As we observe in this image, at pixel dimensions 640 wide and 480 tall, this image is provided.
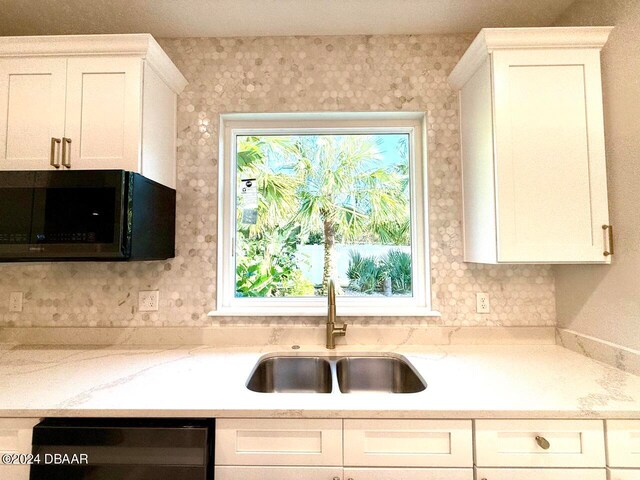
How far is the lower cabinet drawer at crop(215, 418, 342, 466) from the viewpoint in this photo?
100 cm

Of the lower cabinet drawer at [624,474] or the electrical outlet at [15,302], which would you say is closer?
the lower cabinet drawer at [624,474]

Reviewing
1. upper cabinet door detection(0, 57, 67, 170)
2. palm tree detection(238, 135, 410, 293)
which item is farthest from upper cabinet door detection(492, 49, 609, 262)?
upper cabinet door detection(0, 57, 67, 170)

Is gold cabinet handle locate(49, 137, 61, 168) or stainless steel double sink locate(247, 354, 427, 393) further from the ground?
gold cabinet handle locate(49, 137, 61, 168)

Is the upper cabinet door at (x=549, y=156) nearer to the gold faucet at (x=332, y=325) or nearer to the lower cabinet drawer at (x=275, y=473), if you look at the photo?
the gold faucet at (x=332, y=325)

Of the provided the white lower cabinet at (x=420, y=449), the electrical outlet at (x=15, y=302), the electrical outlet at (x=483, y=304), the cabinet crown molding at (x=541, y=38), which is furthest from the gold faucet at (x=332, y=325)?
the electrical outlet at (x=15, y=302)

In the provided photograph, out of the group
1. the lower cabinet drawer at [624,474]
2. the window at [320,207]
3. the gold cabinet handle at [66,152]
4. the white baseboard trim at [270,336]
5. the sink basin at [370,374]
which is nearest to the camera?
the lower cabinet drawer at [624,474]

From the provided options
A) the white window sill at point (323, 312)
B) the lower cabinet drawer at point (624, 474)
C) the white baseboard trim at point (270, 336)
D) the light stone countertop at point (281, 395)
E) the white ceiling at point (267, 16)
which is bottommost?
the lower cabinet drawer at point (624, 474)

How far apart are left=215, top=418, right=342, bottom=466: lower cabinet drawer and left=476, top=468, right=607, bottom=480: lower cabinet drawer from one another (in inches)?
18.2

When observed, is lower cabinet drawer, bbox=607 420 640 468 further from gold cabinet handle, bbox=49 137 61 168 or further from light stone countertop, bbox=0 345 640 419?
gold cabinet handle, bbox=49 137 61 168

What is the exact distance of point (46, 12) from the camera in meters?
1.58

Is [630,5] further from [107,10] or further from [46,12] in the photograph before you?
Answer: [46,12]

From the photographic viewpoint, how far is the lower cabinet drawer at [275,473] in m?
0.99

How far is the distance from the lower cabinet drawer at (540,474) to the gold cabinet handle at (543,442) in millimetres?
75

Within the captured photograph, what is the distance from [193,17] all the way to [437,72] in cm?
130
